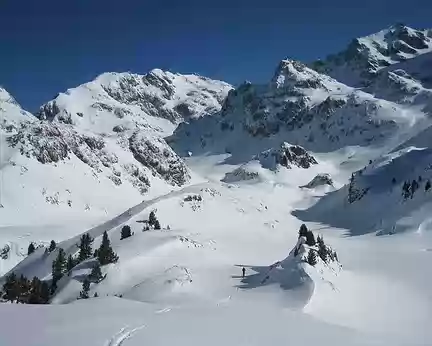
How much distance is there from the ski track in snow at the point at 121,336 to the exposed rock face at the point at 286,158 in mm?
150304

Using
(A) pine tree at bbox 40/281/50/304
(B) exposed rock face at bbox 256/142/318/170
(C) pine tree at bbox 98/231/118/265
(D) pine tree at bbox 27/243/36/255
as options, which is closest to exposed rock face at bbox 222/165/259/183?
(B) exposed rock face at bbox 256/142/318/170

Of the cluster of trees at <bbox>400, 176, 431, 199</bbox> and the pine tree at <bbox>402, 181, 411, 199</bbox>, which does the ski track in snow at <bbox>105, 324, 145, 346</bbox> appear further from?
the pine tree at <bbox>402, 181, 411, 199</bbox>

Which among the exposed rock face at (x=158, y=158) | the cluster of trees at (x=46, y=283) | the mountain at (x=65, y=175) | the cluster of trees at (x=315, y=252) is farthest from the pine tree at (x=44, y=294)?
the exposed rock face at (x=158, y=158)

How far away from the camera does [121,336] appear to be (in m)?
17.2

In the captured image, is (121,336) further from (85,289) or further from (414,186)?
(414,186)

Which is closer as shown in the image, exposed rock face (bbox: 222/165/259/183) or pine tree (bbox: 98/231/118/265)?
pine tree (bbox: 98/231/118/265)

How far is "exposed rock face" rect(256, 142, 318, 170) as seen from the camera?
17038 centimetres

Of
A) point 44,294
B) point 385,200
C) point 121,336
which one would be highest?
point 385,200

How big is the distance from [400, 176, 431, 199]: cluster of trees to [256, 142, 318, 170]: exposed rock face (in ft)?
219

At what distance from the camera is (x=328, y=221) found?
365 ft

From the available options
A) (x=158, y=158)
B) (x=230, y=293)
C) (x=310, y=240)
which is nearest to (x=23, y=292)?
(x=230, y=293)

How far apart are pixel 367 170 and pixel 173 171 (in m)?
55.9

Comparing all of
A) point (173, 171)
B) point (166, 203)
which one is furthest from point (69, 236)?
point (173, 171)

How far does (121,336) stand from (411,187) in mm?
95345
